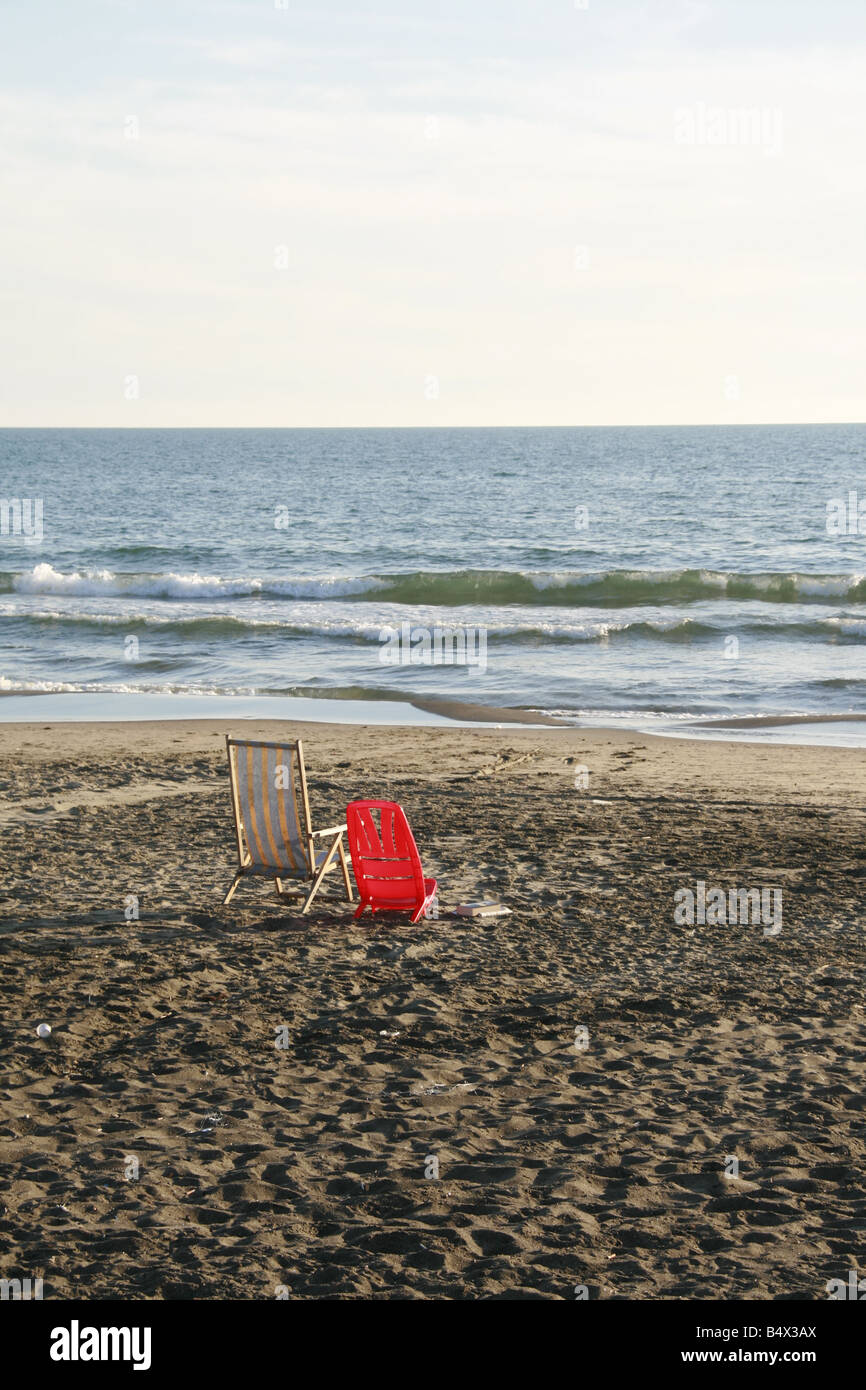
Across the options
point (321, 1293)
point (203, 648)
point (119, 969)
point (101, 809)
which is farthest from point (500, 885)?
point (203, 648)

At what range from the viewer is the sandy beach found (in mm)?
4277

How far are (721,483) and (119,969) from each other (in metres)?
64.7

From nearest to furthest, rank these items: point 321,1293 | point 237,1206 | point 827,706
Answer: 1. point 321,1293
2. point 237,1206
3. point 827,706

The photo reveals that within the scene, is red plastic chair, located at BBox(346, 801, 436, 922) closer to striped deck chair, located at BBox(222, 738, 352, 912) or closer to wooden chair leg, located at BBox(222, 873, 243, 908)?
striped deck chair, located at BBox(222, 738, 352, 912)

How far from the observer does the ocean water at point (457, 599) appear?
19.8m

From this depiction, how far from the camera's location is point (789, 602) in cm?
2981

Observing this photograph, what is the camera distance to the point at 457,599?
102 ft

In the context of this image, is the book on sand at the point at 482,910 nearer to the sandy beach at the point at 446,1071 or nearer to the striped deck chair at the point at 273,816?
the sandy beach at the point at 446,1071

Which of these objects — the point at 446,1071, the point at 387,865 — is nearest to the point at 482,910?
the point at 387,865

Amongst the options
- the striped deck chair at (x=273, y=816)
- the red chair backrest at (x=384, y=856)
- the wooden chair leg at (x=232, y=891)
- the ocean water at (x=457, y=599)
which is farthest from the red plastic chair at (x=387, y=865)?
the ocean water at (x=457, y=599)

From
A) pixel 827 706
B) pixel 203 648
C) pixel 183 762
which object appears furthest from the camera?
pixel 203 648

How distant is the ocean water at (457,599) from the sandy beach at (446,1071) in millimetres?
8356
